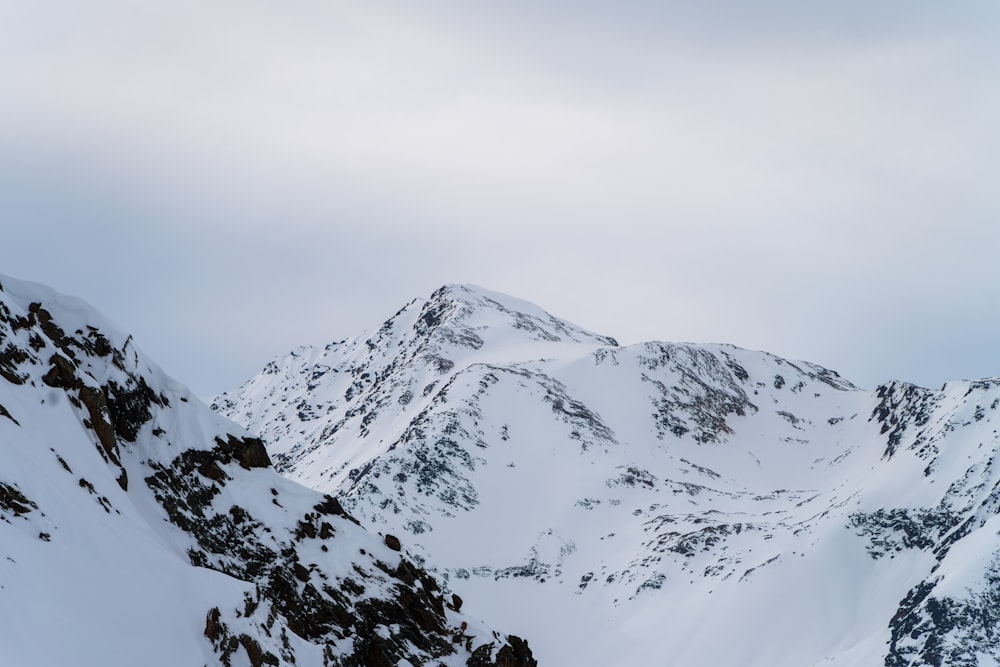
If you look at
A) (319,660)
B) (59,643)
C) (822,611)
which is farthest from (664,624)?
(59,643)

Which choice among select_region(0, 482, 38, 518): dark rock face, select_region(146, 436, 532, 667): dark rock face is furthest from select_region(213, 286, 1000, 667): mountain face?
select_region(0, 482, 38, 518): dark rock face

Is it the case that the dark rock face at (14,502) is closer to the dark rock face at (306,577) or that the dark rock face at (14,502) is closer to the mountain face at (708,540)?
the dark rock face at (306,577)

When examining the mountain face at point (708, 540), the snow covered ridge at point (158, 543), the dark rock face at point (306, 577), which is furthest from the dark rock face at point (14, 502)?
the mountain face at point (708, 540)

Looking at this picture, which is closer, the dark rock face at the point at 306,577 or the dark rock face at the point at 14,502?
the dark rock face at the point at 14,502

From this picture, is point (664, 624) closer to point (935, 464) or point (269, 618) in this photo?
point (935, 464)

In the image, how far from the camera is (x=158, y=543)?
47.8 metres

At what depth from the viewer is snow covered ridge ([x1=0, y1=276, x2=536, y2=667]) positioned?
38.3m

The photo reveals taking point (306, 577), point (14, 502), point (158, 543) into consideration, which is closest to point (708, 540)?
point (306, 577)

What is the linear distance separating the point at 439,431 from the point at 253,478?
131815 millimetres

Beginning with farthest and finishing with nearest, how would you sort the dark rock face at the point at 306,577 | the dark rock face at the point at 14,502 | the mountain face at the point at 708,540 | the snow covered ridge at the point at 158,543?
the mountain face at the point at 708,540 → the dark rock face at the point at 306,577 → the dark rock face at the point at 14,502 → the snow covered ridge at the point at 158,543

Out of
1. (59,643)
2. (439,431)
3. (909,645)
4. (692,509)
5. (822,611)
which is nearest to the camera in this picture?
(59,643)

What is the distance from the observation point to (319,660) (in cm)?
4872

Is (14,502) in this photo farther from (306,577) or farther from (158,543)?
(306,577)

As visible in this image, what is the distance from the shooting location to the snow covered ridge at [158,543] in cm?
3834
